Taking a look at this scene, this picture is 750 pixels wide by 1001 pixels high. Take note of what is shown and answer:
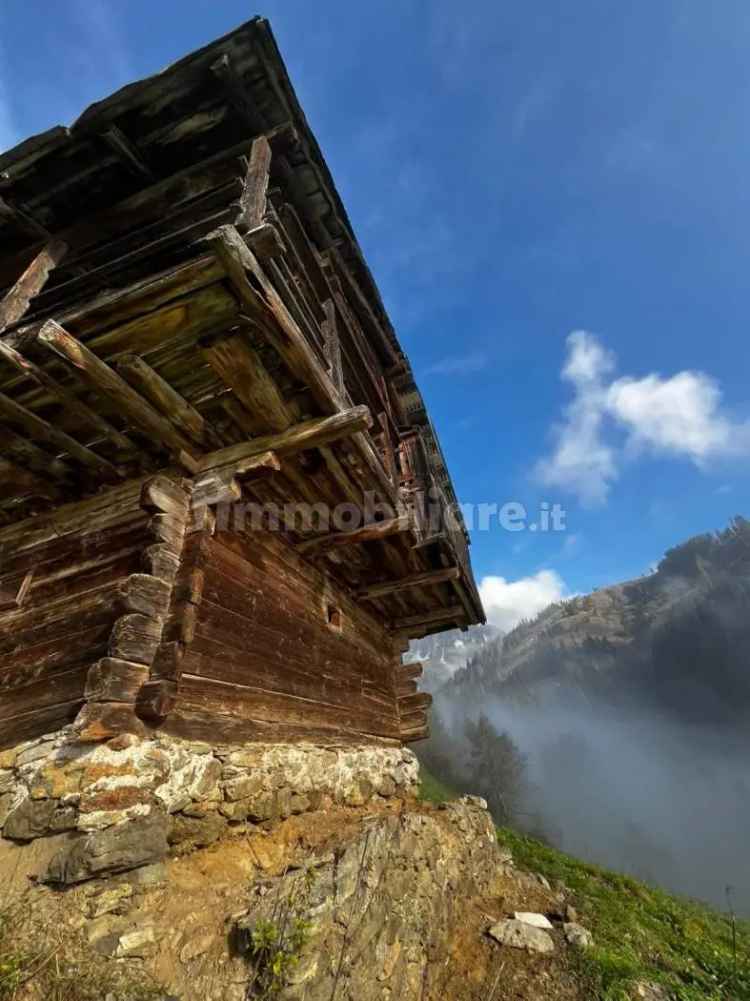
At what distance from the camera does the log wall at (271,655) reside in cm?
442

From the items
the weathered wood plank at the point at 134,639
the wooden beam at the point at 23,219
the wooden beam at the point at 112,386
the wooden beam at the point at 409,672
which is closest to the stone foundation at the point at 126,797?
the weathered wood plank at the point at 134,639

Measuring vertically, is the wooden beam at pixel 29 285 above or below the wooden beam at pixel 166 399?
above

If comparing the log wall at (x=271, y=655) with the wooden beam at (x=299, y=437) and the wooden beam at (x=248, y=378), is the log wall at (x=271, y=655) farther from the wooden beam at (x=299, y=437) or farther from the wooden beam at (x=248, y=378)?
the wooden beam at (x=248, y=378)

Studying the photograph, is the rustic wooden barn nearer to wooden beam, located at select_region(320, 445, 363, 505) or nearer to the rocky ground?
wooden beam, located at select_region(320, 445, 363, 505)

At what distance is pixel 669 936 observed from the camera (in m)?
6.91

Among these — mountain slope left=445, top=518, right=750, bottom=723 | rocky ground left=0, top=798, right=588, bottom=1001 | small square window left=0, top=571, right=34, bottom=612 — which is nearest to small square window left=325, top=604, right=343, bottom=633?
rocky ground left=0, top=798, right=588, bottom=1001

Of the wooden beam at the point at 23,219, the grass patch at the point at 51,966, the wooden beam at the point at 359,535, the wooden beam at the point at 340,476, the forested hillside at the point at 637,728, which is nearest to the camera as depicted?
the grass patch at the point at 51,966

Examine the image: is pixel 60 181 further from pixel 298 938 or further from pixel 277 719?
pixel 298 938

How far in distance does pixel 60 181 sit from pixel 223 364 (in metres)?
4.09

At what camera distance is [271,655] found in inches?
215

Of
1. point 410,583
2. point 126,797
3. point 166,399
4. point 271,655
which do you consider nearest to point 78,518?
point 166,399

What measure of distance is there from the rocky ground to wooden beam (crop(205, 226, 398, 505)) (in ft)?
12.5

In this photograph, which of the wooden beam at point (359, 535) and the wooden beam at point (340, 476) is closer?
the wooden beam at point (340, 476)

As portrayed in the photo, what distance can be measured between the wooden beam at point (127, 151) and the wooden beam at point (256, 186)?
158 centimetres
